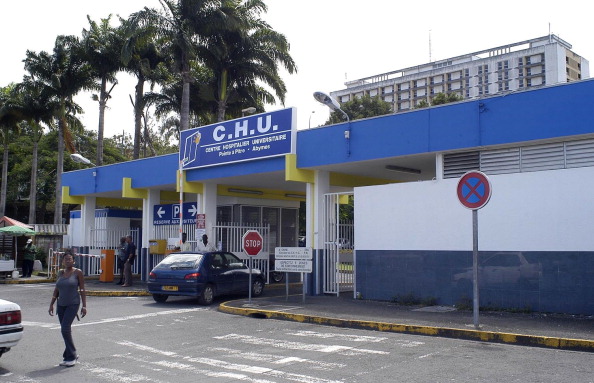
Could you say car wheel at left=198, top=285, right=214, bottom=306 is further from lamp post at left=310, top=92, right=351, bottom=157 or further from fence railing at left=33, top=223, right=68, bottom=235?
fence railing at left=33, top=223, right=68, bottom=235

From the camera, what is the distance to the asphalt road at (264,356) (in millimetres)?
7719

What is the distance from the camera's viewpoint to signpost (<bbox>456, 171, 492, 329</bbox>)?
1059cm

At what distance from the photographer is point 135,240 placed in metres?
27.5

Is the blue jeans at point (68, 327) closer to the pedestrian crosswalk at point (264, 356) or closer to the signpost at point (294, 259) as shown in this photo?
the pedestrian crosswalk at point (264, 356)

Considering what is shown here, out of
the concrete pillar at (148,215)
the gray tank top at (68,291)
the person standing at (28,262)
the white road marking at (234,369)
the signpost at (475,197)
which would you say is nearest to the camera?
the white road marking at (234,369)

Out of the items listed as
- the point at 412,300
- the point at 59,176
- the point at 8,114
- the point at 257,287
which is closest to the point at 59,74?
the point at 8,114

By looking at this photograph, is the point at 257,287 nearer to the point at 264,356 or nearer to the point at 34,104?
the point at 264,356

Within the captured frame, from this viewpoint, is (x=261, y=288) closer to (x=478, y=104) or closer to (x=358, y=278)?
(x=358, y=278)

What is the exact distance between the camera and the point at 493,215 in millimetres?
13281

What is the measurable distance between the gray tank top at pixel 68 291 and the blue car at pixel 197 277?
6729 millimetres

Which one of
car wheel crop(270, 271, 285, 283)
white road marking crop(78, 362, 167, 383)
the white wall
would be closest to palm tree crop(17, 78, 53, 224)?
car wheel crop(270, 271, 285, 283)

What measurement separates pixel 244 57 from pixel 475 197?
20.3m

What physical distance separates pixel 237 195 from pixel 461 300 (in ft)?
37.0

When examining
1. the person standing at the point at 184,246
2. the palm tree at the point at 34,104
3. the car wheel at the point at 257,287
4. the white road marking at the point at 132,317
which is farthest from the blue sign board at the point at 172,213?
the palm tree at the point at 34,104
